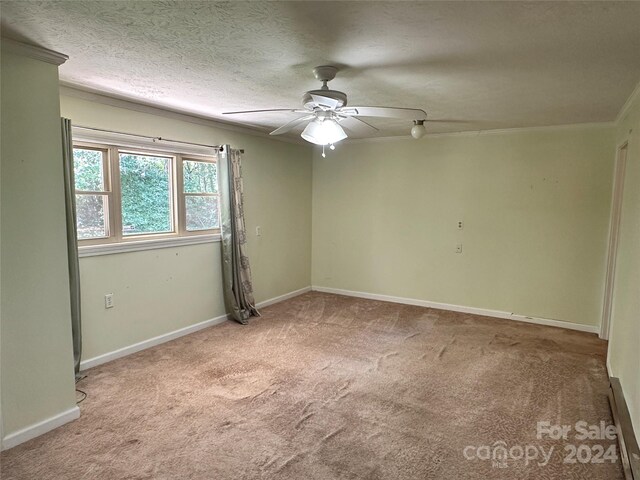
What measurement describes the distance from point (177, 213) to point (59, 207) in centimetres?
162

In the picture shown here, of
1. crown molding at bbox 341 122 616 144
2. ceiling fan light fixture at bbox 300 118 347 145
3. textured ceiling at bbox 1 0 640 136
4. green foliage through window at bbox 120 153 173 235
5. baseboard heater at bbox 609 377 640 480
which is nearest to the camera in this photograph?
textured ceiling at bbox 1 0 640 136

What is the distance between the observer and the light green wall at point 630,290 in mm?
2328

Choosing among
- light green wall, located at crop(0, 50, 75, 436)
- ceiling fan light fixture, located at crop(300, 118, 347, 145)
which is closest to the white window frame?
light green wall, located at crop(0, 50, 75, 436)

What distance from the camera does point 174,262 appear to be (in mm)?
3922

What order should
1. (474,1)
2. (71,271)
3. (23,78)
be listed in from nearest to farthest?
(474,1) < (23,78) < (71,271)

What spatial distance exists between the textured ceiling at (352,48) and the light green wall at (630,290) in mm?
431

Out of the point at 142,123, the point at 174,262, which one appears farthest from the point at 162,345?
the point at 142,123

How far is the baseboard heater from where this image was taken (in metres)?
1.93

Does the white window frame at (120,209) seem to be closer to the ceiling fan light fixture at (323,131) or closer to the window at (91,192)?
the window at (91,192)

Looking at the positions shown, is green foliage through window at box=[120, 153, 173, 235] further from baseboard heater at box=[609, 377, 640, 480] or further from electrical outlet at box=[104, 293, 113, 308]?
baseboard heater at box=[609, 377, 640, 480]

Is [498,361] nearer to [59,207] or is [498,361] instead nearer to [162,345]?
[162,345]

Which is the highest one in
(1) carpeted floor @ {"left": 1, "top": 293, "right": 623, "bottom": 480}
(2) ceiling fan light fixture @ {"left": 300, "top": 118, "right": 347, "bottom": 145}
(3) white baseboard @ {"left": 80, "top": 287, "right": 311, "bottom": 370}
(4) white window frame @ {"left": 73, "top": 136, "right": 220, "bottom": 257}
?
(2) ceiling fan light fixture @ {"left": 300, "top": 118, "right": 347, "bottom": 145}

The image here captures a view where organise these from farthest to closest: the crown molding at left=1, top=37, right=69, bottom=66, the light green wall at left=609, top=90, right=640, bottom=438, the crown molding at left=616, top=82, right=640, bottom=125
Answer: the crown molding at left=616, top=82, right=640, bottom=125 → the light green wall at left=609, top=90, right=640, bottom=438 → the crown molding at left=1, top=37, right=69, bottom=66

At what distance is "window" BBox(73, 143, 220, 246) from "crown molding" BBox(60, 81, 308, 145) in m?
0.37
